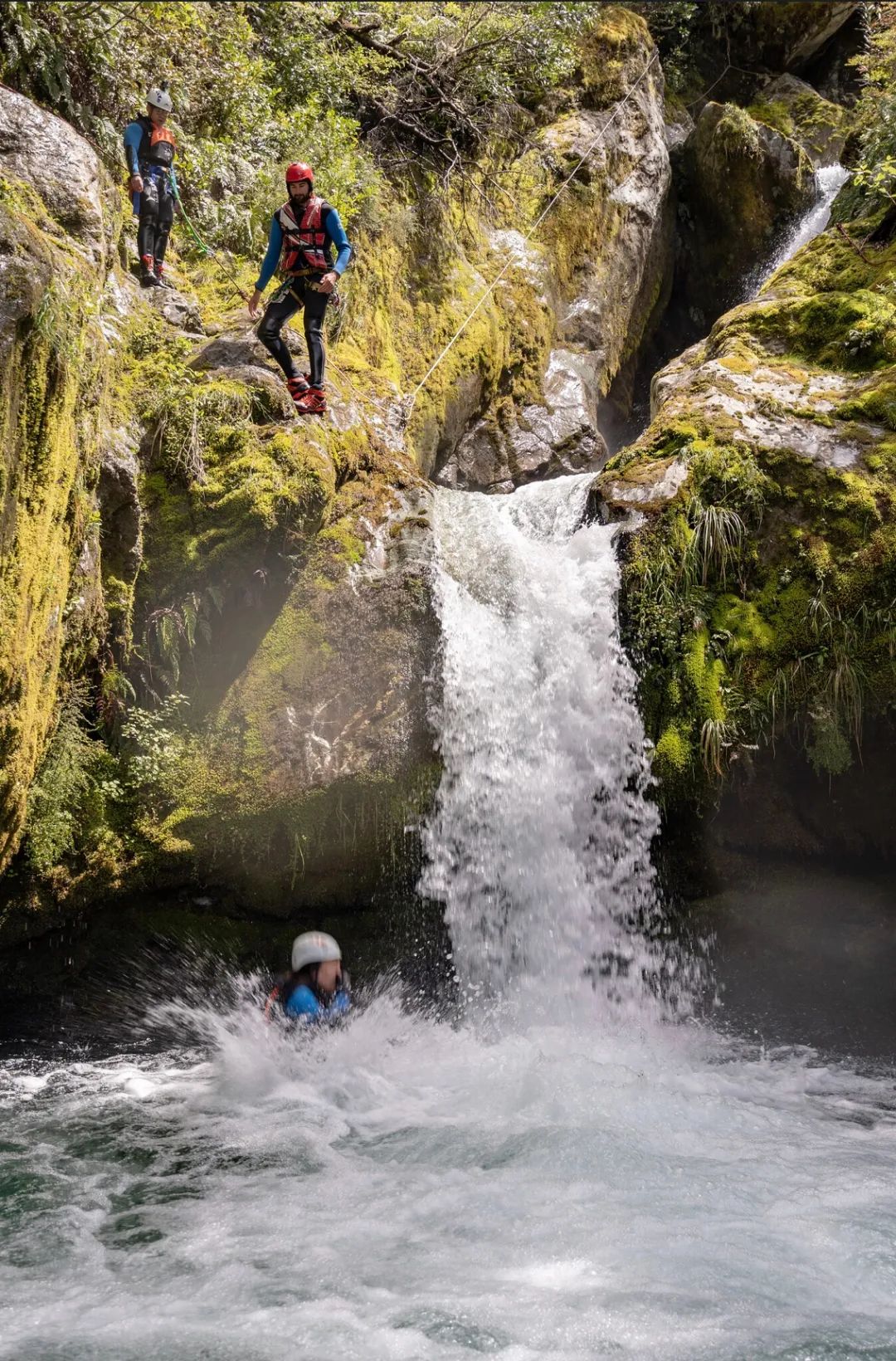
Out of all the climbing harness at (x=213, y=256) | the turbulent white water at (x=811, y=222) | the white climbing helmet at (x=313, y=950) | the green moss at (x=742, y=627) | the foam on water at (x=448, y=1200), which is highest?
the turbulent white water at (x=811, y=222)

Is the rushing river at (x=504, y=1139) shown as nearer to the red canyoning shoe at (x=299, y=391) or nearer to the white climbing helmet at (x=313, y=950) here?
the white climbing helmet at (x=313, y=950)

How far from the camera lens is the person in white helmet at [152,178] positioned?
7711 millimetres

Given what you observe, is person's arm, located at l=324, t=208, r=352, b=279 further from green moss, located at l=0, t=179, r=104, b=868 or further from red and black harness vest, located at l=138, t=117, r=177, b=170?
green moss, located at l=0, t=179, r=104, b=868

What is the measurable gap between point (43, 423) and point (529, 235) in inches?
400

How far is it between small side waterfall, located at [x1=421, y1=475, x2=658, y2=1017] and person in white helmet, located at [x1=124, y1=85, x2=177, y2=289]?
4017mm

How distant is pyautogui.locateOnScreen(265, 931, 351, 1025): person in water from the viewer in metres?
5.87

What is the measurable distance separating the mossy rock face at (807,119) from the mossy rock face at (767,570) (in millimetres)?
10303

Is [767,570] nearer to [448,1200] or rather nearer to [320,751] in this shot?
[320,751]

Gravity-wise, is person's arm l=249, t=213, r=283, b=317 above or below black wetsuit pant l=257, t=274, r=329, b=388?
above

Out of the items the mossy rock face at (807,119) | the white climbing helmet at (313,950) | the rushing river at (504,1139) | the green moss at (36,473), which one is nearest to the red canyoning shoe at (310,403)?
the rushing river at (504,1139)

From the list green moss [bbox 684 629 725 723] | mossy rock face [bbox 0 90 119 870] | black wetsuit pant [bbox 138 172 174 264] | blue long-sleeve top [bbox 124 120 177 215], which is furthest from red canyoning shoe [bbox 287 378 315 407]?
green moss [bbox 684 629 725 723]

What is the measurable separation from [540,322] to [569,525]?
5924 mm

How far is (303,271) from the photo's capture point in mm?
7277

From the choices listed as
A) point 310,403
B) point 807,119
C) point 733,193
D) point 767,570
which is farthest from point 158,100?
point 807,119
